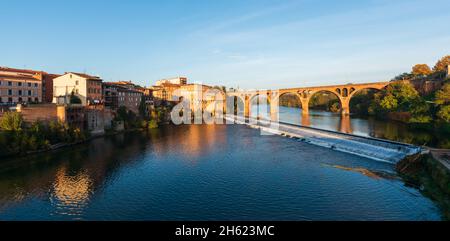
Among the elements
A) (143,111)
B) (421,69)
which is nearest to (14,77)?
(143,111)

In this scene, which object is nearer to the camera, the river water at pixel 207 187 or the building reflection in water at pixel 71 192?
the river water at pixel 207 187

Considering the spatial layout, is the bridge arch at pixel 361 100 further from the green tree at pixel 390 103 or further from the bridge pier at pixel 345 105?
the green tree at pixel 390 103

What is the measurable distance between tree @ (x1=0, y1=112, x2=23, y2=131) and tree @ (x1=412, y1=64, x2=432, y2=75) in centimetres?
8344

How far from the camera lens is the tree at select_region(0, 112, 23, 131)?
26422mm

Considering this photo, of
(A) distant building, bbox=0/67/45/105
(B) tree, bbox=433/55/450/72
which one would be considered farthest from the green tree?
(A) distant building, bbox=0/67/45/105

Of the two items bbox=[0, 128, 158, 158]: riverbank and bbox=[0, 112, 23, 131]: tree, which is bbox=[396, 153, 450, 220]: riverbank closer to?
bbox=[0, 128, 158, 158]: riverbank

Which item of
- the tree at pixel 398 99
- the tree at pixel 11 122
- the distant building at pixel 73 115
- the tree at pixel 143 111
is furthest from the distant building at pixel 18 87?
the tree at pixel 398 99

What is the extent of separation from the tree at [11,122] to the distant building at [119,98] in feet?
62.2

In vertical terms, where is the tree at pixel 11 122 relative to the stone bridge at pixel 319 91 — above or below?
below

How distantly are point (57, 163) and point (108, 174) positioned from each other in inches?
250

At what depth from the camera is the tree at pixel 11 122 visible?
26422mm
